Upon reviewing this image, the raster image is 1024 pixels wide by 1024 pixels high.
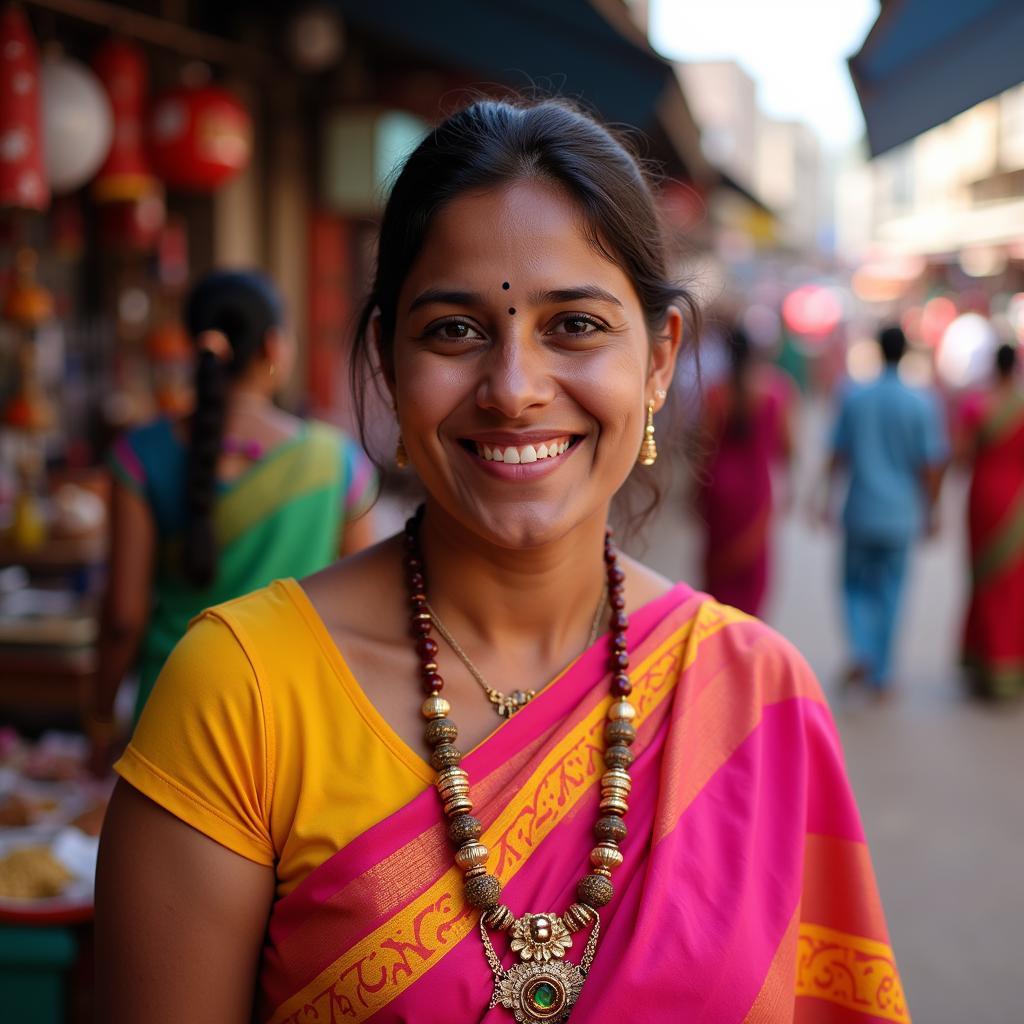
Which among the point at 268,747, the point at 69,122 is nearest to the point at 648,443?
the point at 268,747

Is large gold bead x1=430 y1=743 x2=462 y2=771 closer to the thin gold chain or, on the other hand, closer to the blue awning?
the thin gold chain

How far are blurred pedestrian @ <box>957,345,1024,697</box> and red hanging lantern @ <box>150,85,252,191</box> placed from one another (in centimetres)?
392

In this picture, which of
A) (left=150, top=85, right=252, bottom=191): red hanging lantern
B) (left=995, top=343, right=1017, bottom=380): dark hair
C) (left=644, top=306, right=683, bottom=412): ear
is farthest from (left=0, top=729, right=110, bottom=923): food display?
(left=995, top=343, right=1017, bottom=380): dark hair

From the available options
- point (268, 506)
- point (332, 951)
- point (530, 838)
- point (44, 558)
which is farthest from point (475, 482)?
point (44, 558)

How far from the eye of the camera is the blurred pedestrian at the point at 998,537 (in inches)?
239

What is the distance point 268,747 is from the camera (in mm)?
1299

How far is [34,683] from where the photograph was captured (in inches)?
157

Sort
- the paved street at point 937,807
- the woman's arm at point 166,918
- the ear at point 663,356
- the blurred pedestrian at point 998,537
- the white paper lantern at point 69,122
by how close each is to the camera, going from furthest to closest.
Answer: the blurred pedestrian at point 998,537
the white paper lantern at point 69,122
the paved street at point 937,807
the ear at point 663,356
the woman's arm at point 166,918

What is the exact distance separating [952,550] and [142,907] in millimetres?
10191

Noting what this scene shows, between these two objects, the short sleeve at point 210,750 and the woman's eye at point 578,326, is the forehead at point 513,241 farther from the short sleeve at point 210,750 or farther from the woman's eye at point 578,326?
the short sleeve at point 210,750

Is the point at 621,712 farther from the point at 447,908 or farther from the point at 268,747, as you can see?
the point at 268,747

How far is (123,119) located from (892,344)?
384 cm

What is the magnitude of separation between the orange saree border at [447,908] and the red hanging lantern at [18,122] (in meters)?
2.57

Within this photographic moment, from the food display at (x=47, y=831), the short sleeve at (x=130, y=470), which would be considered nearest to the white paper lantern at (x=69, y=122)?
the short sleeve at (x=130, y=470)
